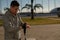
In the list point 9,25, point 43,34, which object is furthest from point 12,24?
point 43,34

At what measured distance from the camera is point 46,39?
13.8 m

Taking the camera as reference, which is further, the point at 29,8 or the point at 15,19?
the point at 29,8

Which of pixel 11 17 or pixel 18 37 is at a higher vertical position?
pixel 11 17

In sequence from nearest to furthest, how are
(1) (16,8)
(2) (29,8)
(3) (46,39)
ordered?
(1) (16,8), (3) (46,39), (2) (29,8)

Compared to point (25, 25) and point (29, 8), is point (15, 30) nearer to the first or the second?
point (25, 25)

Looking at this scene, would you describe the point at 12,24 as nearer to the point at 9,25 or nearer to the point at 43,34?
the point at 9,25

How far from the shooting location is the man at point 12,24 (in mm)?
5043

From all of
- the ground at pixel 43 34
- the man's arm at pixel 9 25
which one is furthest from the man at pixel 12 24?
the ground at pixel 43 34

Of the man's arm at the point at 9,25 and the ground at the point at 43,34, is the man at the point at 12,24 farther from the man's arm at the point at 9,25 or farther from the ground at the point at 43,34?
the ground at the point at 43,34

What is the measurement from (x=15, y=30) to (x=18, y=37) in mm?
198

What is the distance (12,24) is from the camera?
5.08 meters

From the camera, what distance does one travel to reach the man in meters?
5.04

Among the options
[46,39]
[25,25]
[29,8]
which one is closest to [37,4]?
[29,8]

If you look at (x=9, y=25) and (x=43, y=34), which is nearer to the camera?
(x=9, y=25)
